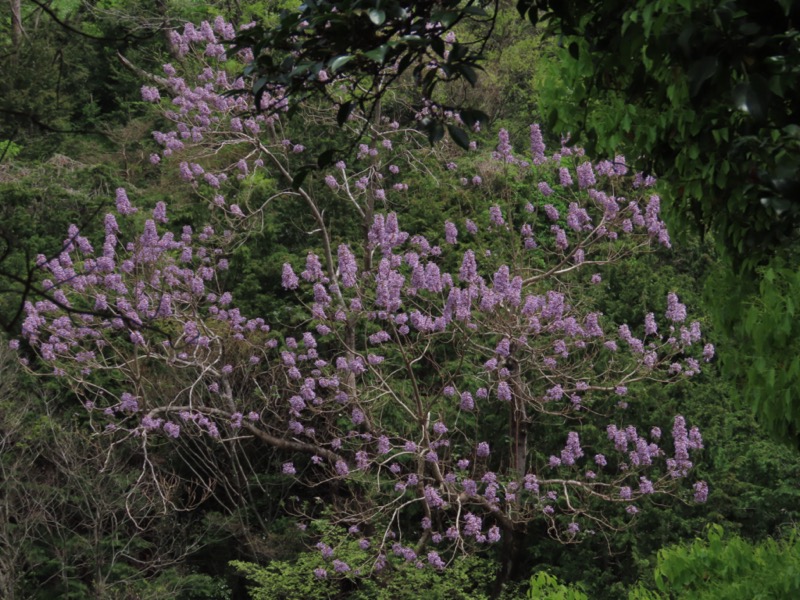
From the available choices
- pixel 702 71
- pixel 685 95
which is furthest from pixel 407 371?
pixel 702 71

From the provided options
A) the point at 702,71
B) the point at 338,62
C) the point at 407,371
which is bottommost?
the point at 407,371

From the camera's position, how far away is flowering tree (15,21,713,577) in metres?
9.43

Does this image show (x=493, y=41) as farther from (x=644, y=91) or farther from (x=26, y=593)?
(x=644, y=91)

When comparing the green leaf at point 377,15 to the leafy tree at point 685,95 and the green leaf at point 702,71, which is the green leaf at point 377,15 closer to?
the leafy tree at point 685,95

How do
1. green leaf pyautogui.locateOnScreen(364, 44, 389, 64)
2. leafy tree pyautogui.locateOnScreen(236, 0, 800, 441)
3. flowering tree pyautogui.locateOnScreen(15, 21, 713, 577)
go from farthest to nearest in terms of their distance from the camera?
flowering tree pyautogui.locateOnScreen(15, 21, 713, 577), leafy tree pyautogui.locateOnScreen(236, 0, 800, 441), green leaf pyautogui.locateOnScreen(364, 44, 389, 64)

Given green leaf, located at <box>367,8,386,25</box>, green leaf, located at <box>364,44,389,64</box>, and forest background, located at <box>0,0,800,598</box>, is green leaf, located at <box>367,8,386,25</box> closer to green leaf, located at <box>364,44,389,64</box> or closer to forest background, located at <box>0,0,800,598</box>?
green leaf, located at <box>364,44,389,64</box>

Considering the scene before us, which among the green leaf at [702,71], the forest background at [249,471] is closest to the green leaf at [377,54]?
the green leaf at [702,71]

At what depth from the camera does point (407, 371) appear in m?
10.8

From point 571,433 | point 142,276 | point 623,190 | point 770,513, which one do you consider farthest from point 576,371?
point 142,276

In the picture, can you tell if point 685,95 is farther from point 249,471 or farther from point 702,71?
point 249,471

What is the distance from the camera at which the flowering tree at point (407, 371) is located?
371 inches

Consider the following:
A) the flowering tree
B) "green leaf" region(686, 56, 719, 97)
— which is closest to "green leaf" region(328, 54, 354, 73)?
"green leaf" region(686, 56, 719, 97)

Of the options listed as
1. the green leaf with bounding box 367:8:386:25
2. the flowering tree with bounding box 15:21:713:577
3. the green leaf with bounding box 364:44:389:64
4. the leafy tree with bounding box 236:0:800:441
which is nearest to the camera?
the green leaf with bounding box 364:44:389:64

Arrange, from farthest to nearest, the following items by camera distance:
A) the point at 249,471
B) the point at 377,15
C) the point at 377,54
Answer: the point at 249,471, the point at 377,15, the point at 377,54
